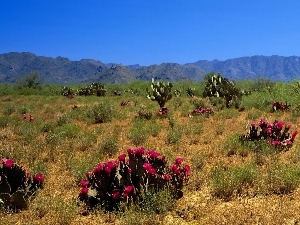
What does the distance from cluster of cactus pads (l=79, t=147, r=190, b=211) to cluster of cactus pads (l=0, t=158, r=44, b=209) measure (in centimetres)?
94

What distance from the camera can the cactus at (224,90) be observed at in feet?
68.1

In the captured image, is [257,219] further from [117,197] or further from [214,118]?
[214,118]

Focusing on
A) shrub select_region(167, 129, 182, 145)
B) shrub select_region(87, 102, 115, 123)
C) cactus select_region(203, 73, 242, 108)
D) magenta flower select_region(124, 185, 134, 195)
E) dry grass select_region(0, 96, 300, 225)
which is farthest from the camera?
cactus select_region(203, 73, 242, 108)

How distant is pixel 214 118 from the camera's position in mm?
16344

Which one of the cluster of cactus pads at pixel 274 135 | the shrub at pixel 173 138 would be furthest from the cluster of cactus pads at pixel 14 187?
the cluster of cactus pads at pixel 274 135

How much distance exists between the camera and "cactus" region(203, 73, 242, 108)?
20.8 meters

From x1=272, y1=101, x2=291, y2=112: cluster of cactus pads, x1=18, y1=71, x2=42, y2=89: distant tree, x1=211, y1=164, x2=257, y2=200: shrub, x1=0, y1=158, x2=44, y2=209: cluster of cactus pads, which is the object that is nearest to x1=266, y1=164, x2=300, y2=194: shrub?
x1=211, y1=164, x2=257, y2=200: shrub

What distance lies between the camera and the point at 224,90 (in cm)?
2116

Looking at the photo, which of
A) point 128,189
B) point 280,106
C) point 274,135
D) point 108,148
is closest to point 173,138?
point 108,148

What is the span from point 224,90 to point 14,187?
1612cm

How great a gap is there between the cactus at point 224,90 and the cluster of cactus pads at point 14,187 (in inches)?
597

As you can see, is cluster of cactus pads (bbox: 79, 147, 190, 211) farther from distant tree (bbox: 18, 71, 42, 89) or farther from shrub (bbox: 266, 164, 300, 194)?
distant tree (bbox: 18, 71, 42, 89)

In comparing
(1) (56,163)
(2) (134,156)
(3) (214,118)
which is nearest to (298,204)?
(2) (134,156)

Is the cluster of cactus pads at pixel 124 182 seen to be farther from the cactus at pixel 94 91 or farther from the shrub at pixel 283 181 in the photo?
the cactus at pixel 94 91
